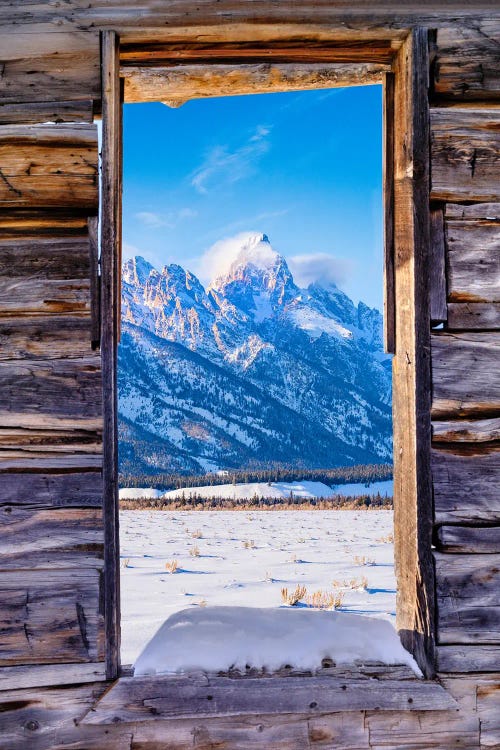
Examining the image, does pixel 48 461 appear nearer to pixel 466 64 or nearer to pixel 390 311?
pixel 390 311

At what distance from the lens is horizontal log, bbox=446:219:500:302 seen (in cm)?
264

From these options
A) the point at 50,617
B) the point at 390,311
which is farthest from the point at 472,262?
the point at 50,617

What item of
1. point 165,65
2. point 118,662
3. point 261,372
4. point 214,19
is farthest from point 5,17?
point 261,372

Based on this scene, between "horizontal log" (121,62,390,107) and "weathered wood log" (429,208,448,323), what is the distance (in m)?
0.79

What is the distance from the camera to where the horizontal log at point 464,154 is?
8.75 ft

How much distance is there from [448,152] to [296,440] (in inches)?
4760

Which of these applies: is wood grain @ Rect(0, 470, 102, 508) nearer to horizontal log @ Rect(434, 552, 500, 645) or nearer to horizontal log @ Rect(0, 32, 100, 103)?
horizontal log @ Rect(434, 552, 500, 645)

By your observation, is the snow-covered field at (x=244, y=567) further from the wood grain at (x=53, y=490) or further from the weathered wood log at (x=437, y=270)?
the weathered wood log at (x=437, y=270)

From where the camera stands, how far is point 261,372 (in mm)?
138250

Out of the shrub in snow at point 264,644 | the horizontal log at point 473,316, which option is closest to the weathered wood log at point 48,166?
the horizontal log at point 473,316

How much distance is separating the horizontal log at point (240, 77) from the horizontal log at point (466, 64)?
300 millimetres

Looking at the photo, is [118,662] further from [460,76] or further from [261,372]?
[261,372]

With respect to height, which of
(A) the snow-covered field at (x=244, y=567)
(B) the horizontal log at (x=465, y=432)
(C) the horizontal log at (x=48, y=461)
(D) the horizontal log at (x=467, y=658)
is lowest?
(A) the snow-covered field at (x=244, y=567)

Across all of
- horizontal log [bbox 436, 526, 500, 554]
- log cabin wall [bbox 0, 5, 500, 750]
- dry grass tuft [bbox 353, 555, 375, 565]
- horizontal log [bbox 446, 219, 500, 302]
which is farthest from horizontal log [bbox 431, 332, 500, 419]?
dry grass tuft [bbox 353, 555, 375, 565]
